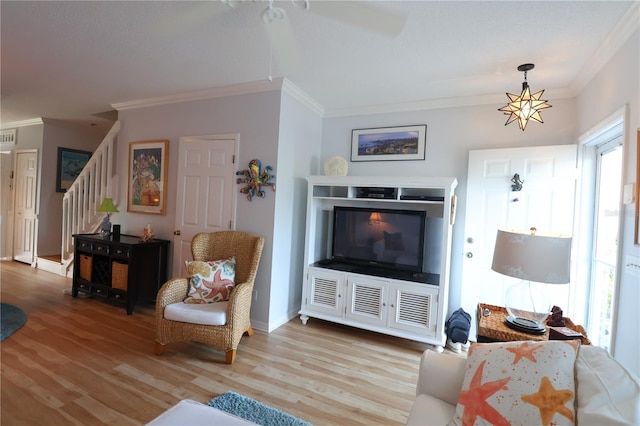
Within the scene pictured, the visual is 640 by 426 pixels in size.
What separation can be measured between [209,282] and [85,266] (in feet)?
7.16

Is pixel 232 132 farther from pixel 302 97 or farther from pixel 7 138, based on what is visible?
pixel 7 138

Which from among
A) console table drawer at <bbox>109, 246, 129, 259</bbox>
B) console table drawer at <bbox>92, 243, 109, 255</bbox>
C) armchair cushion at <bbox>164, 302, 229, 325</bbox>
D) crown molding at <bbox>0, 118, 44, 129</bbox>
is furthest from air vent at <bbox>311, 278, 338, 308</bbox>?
crown molding at <bbox>0, 118, 44, 129</bbox>

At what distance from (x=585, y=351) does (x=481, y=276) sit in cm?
198

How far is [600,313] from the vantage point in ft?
8.30

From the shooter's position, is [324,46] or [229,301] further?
[229,301]

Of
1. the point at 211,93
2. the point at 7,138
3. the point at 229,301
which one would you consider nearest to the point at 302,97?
the point at 211,93

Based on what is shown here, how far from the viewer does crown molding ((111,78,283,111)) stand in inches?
119

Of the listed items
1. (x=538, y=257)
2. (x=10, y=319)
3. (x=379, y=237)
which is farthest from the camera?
(x=379, y=237)

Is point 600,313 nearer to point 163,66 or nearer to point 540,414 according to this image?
point 540,414

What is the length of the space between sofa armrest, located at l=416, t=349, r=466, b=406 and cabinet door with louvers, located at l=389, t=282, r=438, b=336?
4.78 feet

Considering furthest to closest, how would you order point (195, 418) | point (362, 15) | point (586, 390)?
point (362, 15), point (195, 418), point (586, 390)

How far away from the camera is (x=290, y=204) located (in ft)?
10.8

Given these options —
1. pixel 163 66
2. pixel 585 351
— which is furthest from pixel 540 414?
pixel 163 66

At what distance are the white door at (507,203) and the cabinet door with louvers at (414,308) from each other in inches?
19.1
